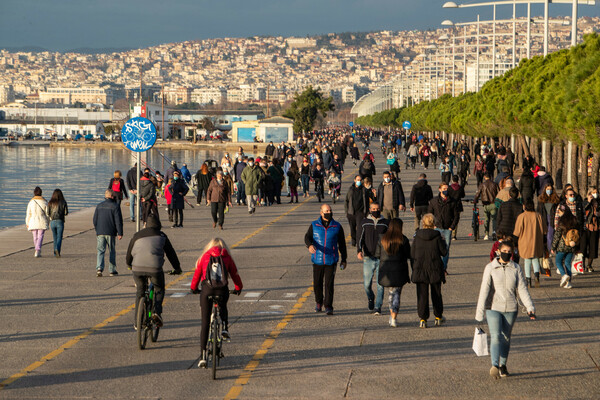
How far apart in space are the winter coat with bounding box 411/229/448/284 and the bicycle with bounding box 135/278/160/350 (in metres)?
3.43

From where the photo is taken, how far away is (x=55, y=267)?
63.7 feet

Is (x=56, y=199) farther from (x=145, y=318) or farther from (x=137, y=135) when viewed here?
(x=145, y=318)

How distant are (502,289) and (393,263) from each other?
3.10m

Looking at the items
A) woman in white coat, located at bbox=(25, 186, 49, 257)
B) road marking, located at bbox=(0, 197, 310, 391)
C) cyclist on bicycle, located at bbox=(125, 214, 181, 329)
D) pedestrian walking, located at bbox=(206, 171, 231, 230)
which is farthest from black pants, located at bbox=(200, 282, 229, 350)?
pedestrian walking, located at bbox=(206, 171, 231, 230)

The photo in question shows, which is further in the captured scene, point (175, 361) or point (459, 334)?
point (459, 334)

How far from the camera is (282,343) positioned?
481 inches

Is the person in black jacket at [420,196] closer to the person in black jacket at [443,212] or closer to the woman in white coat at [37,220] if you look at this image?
the person in black jacket at [443,212]

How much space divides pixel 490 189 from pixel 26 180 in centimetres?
5692

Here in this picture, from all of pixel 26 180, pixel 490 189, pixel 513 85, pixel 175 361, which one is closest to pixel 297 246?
pixel 490 189

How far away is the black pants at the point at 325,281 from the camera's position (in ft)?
46.3

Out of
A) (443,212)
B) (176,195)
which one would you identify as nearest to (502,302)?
(443,212)

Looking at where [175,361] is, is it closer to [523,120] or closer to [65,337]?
[65,337]

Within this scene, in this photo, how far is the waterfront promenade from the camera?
1002 cm

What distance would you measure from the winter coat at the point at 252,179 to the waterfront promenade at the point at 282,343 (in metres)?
11.4
